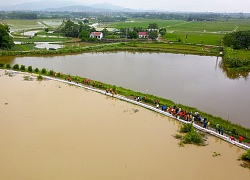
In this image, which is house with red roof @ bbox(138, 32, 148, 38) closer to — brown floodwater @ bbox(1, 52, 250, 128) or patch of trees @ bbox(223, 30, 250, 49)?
brown floodwater @ bbox(1, 52, 250, 128)

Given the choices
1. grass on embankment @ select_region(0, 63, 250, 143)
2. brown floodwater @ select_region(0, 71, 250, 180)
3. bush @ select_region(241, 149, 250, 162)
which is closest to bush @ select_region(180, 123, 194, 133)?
brown floodwater @ select_region(0, 71, 250, 180)

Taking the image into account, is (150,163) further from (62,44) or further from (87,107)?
(62,44)

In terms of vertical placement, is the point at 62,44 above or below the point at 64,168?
above

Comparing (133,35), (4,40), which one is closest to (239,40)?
(133,35)

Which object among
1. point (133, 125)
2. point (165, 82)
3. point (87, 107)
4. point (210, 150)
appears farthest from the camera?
point (165, 82)

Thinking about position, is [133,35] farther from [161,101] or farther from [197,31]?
[161,101]

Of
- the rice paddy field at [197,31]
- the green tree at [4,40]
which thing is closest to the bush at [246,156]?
the green tree at [4,40]

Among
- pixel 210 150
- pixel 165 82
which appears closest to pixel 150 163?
pixel 210 150
